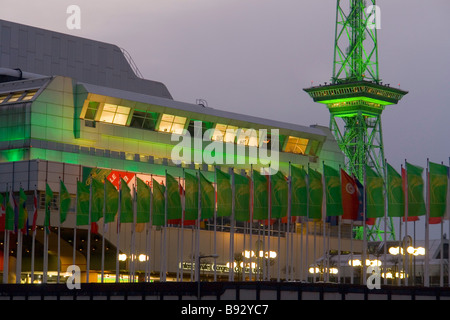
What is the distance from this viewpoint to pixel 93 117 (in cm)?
12838

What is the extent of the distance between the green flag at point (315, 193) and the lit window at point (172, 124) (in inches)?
1649

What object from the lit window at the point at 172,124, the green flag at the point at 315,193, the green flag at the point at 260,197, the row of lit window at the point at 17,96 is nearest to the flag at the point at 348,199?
the green flag at the point at 315,193

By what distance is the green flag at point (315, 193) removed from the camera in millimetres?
94375

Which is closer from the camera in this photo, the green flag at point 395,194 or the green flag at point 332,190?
the green flag at point 395,194

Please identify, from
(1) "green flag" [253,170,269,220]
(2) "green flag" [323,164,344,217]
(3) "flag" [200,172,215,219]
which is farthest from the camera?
(3) "flag" [200,172,215,219]

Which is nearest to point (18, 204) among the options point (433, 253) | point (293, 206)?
point (293, 206)

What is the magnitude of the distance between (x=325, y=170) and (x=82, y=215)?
24.2 metres

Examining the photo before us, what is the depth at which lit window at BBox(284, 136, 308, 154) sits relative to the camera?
481 ft

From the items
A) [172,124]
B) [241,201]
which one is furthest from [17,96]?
A: [241,201]

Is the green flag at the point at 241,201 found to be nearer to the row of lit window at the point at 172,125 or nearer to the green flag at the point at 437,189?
the green flag at the point at 437,189

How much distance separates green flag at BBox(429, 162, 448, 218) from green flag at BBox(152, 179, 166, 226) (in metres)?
25.6

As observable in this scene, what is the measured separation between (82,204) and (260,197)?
17.5 metres

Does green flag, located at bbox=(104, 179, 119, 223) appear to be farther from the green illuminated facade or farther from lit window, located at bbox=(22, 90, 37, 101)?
lit window, located at bbox=(22, 90, 37, 101)

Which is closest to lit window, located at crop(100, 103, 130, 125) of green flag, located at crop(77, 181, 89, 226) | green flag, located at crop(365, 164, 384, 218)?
green flag, located at crop(77, 181, 89, 226)
